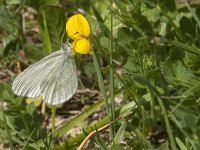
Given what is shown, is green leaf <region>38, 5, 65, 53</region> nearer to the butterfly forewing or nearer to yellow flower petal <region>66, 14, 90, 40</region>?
the butterfly forewing

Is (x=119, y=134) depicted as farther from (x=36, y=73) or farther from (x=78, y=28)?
(x=36, y=73)

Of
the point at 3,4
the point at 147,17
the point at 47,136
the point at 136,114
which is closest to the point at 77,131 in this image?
the point at 47,136

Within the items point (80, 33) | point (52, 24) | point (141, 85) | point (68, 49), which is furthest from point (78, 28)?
point (52, 24)

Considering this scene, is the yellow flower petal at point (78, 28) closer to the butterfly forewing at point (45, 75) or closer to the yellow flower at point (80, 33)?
the yellow flower at point (80, 33)

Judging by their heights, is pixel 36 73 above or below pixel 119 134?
above

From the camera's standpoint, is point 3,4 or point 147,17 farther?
point 3,4

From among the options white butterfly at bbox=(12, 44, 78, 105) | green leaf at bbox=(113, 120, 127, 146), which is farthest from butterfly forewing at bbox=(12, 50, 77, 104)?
green leaf at bbox=(113, 120, 127, 146)

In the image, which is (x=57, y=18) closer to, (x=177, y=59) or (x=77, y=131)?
(x=77, y=131)
